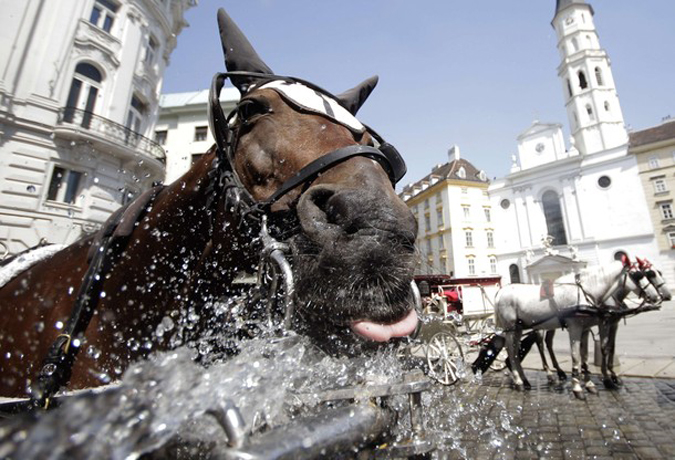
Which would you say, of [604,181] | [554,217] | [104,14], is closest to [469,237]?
[554,217]

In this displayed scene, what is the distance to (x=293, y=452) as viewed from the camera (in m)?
0.61

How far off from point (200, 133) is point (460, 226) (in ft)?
105

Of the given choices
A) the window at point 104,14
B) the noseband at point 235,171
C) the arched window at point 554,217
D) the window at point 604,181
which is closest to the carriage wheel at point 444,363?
the noseband at point 235,171

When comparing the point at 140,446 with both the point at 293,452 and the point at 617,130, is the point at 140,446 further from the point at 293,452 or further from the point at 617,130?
the point at 617,130

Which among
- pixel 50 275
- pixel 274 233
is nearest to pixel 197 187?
pixel 274 233

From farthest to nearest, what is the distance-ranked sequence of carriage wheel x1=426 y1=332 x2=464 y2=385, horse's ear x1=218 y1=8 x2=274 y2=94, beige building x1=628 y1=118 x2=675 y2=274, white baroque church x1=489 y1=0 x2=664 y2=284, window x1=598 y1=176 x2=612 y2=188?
window x1=598 y1=176 x2=612 y2=188 < white baroque church x1=489 y1=0 x2=664 y2=284 < beige building x1=628 y1=118 x2=675 y2=274 < carriage wheel x1=426 y1=332 x2=464 y2=385 < horse's ear x1=218 y1=8 x2=274 y2=94

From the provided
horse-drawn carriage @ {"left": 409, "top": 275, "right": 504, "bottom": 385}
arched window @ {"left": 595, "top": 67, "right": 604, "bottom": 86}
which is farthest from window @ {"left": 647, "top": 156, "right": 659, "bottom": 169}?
horse-drawn carriage @ {"left": 409, "top": 275, "right": 504, "bottom": 385}

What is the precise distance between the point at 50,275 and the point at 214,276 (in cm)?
126

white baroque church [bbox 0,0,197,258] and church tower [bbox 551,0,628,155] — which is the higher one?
church tower [bbox 551,0,628,155]

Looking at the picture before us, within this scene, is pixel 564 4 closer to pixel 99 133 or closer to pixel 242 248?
pixel 99 133

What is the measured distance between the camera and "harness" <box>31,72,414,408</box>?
1.41 m

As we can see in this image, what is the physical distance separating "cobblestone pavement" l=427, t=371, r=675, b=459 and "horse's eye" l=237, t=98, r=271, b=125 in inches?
98.1

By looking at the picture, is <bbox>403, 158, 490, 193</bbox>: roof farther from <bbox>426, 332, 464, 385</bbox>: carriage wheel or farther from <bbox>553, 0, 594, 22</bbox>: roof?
<bbox>426, 332, 464, 385</bbox>: carriage wheel

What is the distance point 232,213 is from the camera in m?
1.70
